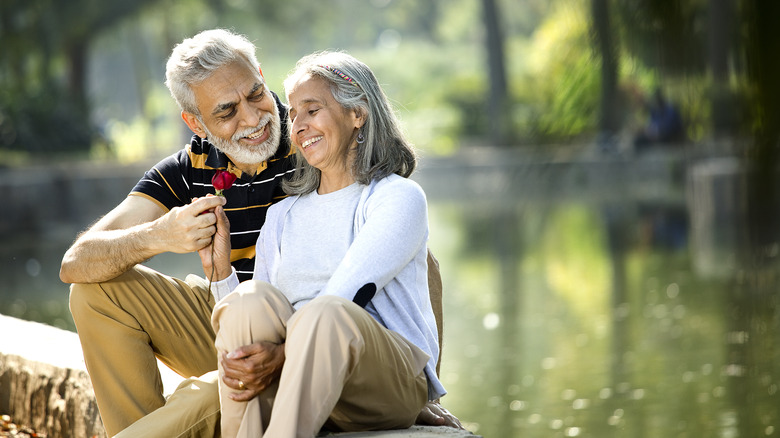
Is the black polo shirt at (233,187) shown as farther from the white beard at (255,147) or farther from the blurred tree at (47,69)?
the blurred tree at (47,69)

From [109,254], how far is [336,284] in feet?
2.64

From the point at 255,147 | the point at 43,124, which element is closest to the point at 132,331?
the point at 255,147

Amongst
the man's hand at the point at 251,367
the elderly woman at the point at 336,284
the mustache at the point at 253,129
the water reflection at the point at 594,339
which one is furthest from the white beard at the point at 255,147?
the man's hand at the point at 251,367

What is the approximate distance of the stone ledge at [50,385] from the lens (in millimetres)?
3184

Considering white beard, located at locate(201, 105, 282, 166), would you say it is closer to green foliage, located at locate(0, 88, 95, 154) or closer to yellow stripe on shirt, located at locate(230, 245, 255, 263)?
yellow stripe on shirt, located at locate(230, 245, 255, 263)

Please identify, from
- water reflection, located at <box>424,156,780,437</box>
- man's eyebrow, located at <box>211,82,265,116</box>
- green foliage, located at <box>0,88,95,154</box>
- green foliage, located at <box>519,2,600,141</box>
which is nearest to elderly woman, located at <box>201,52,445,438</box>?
man's eyebrow, located at <box>211,82,265,116</box>

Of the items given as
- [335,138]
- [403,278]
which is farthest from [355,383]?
[335,138]

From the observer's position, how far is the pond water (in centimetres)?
441

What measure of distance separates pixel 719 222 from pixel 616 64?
931 cm

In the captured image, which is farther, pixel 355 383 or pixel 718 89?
pixel 355 383

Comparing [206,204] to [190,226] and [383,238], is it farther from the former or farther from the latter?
[383,238]

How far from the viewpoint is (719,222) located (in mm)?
9258

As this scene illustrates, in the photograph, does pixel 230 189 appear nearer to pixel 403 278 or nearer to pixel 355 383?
pixel 403 278

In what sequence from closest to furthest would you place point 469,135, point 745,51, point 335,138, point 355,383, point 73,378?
1. point 745,51
2. point 355,383
3. point 335,138
4. point 73,378
5. point 469,135
